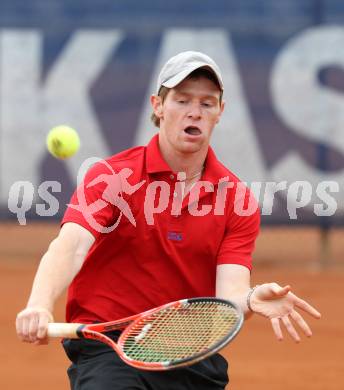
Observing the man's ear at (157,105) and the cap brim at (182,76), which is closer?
the cap brim at (182,76)

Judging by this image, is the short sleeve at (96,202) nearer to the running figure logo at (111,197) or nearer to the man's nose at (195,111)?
the running figure logo at (111,197)

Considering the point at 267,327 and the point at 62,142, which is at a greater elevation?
the point at 62,142

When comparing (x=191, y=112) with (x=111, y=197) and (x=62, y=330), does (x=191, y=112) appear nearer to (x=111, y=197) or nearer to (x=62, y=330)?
(x=111, y=197)

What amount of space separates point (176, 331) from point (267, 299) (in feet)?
1.06

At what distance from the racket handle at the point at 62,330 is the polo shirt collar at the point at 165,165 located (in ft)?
2.40

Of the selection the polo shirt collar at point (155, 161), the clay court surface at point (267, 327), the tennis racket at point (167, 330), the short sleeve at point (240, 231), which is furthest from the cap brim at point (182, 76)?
the clay court surface at point (267, 327)

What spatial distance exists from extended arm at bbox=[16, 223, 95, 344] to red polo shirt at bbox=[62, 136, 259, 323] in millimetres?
107

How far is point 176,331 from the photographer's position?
136 inches

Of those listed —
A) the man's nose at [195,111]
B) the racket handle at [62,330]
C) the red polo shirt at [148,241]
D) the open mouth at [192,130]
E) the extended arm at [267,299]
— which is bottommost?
the racket handle at [62,330]

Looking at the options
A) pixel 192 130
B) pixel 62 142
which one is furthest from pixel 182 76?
pixel 62 142

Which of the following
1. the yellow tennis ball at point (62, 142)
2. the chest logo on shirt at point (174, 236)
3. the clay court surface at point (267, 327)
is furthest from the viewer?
the clay court surface at point (267, 327)

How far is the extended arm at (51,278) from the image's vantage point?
327cm

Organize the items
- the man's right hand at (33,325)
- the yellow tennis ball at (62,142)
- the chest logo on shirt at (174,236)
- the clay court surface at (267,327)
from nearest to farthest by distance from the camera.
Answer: the man's right hand at (33,325)
the chest logo on shirt at (174,236)
the yellow tennis ball at (62,142)
the clay court surface at (267,327)

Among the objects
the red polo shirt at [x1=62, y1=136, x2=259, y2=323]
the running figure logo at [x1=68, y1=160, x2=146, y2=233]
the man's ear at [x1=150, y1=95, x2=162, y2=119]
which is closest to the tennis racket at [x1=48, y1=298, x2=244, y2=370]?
the red polo shirt at [x1=62, y1=136, x2=259, y2=323]
